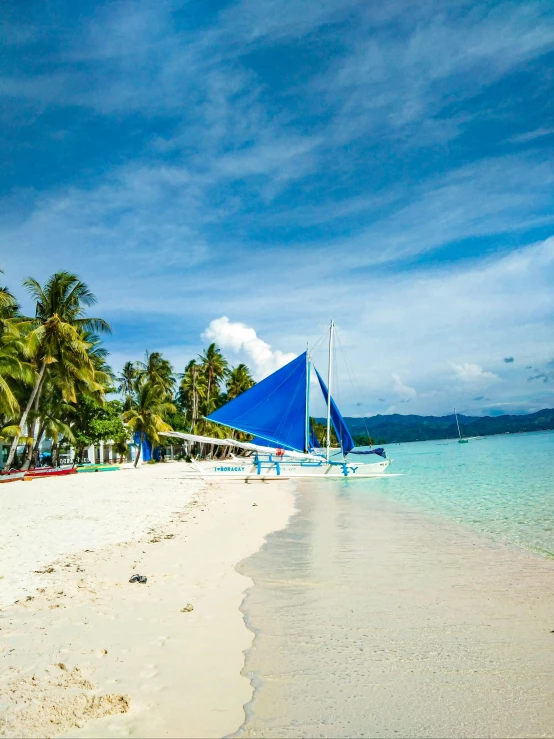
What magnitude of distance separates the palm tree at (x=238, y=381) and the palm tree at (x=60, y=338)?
35.3 metres

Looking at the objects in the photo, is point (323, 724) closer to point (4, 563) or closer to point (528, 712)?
point (528, 712)

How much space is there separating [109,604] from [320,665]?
8.21ft

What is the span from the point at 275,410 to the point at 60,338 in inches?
469

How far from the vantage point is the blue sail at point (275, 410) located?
2662cm

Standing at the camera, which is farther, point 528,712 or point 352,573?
point 352,573

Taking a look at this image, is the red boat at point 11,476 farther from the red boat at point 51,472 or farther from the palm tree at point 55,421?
the palm tree at point 55,421

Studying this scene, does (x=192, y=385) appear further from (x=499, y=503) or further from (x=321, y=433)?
(x=499, y=503)

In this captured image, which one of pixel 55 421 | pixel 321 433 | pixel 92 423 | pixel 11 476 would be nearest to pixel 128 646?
pixel 11 476

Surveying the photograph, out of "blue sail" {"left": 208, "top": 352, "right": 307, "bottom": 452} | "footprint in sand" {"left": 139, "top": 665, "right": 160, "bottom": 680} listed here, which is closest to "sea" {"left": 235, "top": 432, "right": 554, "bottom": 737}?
"footprint in sand" {"left": 139, "top": 665, "right": 160, "bottom": 680}

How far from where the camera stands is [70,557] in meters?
7.49

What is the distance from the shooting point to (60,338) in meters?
27.0

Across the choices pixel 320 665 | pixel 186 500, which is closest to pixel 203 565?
pixel 320 665

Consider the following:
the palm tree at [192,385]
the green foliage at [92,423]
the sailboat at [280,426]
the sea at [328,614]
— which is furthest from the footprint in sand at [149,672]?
the palm tree at [192,385]

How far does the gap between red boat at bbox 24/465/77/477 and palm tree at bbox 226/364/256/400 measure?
114 feet
